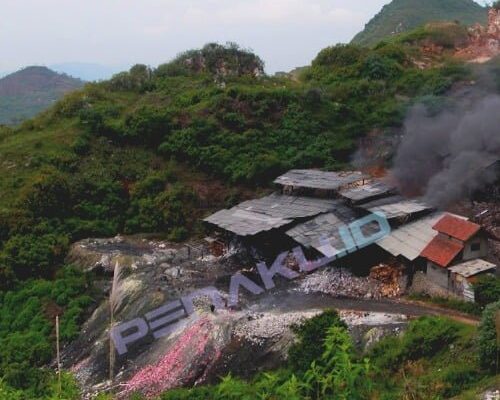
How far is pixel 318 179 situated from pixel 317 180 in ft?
0.59

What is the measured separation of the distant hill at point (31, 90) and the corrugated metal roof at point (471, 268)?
90.9m

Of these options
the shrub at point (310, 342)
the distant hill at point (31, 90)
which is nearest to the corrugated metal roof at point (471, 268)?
the shrub at point (310, 342)

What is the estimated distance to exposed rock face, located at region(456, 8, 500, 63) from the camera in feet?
142

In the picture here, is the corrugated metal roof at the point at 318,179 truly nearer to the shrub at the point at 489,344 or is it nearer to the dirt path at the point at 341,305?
the dirt path at the point at 341,305

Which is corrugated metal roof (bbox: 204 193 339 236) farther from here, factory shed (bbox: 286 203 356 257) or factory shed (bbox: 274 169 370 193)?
factory shed (bbox: 274 169 370 193)

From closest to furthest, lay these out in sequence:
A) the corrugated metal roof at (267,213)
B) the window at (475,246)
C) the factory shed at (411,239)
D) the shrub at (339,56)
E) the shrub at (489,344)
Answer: the shrub at (489,344), the window at (475,246), the factory shed at (411,239), the corrugated metal roof at (267,213), the shrub at (339,56)

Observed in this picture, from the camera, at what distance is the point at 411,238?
23016 mm

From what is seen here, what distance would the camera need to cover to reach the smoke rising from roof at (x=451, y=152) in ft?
85.7

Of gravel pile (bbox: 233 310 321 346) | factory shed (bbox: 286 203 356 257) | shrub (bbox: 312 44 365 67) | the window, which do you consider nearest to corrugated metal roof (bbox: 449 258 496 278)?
the window

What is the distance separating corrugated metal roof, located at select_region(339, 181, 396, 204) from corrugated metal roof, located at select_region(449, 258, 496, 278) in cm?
589

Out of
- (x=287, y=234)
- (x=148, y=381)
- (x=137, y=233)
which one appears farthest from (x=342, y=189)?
(x=148, y=381)

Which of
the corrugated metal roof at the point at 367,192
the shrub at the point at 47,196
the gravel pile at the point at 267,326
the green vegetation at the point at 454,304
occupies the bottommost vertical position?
the green vegetation at the point at 454,304

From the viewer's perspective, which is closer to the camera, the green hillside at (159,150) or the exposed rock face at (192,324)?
the exposed rock face at (192,324)

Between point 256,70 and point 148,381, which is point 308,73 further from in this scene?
point 148,381
